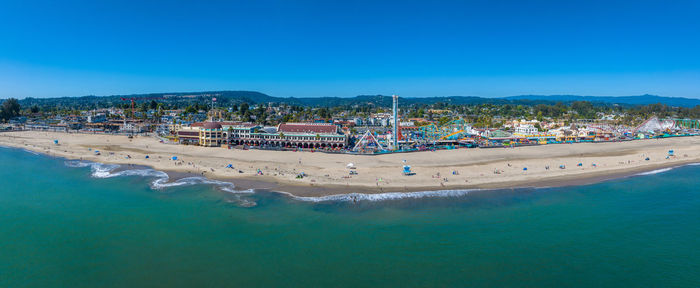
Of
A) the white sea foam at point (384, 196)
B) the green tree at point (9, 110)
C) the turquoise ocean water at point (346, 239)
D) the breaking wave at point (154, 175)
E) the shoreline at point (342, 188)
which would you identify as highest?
the green tree at point (9, 110)

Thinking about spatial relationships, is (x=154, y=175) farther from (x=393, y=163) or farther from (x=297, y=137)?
(x=393, y=163)

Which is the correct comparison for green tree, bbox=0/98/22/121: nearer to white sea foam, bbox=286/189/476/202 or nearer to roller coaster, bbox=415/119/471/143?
white sea foam, bbox=286/189/476/202

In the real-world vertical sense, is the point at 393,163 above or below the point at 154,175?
above

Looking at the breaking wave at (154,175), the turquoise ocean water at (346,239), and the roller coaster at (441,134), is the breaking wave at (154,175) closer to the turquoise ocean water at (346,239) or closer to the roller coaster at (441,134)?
the turquoise ocean water at (346,239)

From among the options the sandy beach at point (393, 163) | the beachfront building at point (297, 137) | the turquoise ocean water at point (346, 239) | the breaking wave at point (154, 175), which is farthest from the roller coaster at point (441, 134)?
the breaking wave at point (154, 175)

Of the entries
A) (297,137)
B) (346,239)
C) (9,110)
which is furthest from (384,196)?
(9,110)

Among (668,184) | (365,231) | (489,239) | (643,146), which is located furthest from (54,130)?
(643,146)

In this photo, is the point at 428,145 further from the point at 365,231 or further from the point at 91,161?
the point at 91,161
